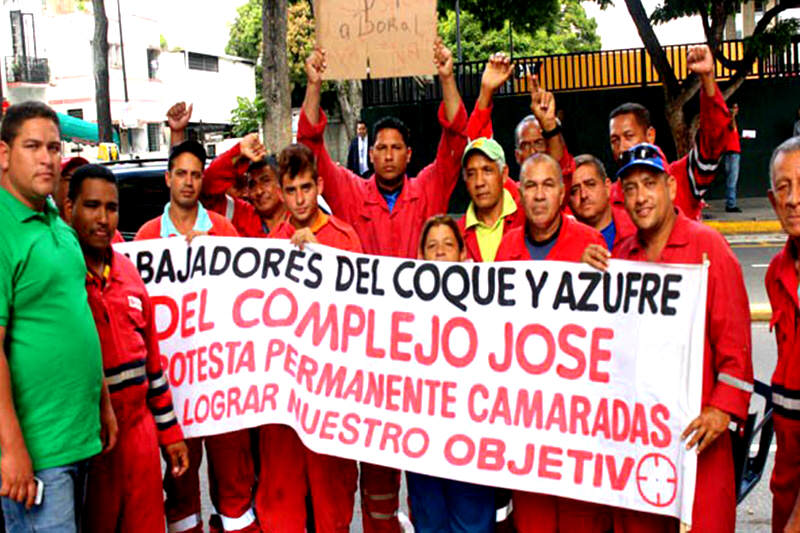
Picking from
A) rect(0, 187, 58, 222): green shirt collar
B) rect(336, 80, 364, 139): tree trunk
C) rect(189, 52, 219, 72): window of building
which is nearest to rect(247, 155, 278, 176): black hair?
rect(0, 187, 58, 222): green shirt collar

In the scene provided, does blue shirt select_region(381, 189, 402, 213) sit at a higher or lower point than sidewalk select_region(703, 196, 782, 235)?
higher

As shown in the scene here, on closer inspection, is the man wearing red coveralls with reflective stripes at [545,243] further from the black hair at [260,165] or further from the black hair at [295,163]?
the black hair at [260,165]

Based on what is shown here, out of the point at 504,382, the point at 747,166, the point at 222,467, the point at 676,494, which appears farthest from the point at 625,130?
the point at 747,166

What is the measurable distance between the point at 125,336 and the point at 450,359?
140 centimetres

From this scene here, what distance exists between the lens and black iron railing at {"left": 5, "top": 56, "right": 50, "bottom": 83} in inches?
1588

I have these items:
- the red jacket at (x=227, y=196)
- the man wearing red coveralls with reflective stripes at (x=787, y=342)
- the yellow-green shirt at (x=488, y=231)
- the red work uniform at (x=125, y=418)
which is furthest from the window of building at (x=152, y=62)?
the man wearing red coveralls with reflective stripes at (x=787, y=342)

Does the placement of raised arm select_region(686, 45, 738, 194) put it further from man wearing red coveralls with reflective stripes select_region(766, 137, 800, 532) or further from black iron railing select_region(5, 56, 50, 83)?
black iron railing select_region(5, 56, 50, 83)

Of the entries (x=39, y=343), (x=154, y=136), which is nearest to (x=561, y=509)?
(x=39, y=343)

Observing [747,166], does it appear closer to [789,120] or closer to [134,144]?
[789,120]

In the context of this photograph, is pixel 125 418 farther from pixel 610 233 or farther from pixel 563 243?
pixel 610 233

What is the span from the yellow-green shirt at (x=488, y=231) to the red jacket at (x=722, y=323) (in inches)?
40.7

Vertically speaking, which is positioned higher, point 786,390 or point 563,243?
point 563,243

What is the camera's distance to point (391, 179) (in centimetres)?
506

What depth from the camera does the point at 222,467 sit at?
469 cm
